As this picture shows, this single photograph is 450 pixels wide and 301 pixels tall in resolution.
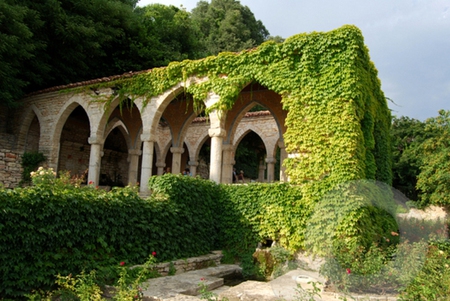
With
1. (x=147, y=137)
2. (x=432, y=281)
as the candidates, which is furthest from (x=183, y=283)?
(x=147, y=137)

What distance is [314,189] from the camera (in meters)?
8.70

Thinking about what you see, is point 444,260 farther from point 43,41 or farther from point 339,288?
point 43,41

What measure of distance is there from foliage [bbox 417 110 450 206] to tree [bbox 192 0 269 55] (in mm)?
18002

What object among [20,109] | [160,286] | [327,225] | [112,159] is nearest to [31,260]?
[160,286]

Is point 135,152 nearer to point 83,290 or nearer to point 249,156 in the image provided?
point 83,290

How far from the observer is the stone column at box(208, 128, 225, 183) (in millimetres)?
10435

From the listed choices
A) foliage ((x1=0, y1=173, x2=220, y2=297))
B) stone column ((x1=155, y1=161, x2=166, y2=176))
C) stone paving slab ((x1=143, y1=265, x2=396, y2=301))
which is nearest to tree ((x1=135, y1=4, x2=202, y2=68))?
stone column ((x1=155, y1=161, x2=166, y2=176))

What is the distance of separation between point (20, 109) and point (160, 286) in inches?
462

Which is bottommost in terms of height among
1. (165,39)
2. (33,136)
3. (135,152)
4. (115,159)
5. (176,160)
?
(176,160)

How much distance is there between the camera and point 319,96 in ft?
29.9

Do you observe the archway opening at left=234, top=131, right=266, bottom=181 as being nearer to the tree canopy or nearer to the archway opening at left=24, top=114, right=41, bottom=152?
the tree canopy

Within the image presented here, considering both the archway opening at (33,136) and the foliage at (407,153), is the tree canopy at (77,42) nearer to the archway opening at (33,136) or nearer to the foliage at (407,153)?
the archway opening at (33,136)

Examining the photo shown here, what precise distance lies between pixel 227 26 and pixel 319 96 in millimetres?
25671

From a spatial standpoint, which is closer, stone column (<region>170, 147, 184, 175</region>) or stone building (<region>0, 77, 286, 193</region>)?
stone building (<region>0, 77, 286, 193</region>)
